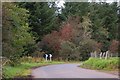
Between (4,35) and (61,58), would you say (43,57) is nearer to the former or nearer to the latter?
(61,58)

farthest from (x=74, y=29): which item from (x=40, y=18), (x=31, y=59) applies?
(x=31, y=59)

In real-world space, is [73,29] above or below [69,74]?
above

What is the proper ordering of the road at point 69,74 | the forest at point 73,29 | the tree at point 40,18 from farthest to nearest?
the forest at point 73,29
the tree at point 40,18
the road at point 69,74

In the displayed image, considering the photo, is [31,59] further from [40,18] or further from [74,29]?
[74,29]

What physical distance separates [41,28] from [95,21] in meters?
7.43

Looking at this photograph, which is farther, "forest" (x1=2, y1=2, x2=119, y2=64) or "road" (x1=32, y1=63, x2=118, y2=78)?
"forest" (x1=2, y1=2, x2=119, y2=64)

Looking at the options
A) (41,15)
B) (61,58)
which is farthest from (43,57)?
(41,15)

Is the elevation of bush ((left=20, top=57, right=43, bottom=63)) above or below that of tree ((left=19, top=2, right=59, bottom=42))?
below

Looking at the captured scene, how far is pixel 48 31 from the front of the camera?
37.1 m

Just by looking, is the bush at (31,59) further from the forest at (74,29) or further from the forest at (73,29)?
the forest at (74,29)

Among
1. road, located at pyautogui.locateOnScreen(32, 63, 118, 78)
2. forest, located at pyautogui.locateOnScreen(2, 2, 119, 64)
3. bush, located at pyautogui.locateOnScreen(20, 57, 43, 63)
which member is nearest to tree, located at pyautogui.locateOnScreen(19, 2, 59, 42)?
forest, located at pyautogui.locateOnScreen(2, 2, 119, 64)

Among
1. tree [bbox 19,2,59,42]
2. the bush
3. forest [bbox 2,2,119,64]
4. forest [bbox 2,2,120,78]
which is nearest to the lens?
the bush

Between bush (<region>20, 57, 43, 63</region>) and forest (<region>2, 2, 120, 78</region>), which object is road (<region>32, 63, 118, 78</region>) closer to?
bush (<region>20, 57, 43, 63</region>)

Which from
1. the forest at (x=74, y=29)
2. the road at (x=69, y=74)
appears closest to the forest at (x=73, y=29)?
the forest at (x=74, y=29)
